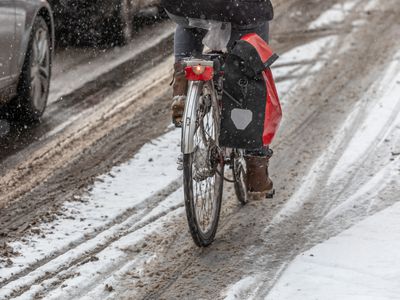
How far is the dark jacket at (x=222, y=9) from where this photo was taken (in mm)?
4953

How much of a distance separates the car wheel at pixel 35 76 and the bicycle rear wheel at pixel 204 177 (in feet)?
8.99

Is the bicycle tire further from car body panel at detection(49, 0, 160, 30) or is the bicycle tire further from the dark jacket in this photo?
car body panel at detection(49, 0, 160, 30)

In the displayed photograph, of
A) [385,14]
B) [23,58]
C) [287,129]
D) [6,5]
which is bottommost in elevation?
[385,14]

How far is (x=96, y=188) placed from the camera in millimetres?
6332

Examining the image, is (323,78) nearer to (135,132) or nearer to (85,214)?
(135,132)

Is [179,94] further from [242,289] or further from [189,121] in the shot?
[242,289]

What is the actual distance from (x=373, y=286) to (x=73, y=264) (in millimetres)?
1518

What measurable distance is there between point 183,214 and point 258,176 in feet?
2.01

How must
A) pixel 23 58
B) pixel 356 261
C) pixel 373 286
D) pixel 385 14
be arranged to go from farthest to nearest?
pixel 385 14, pixel 23 58, pixel 356 261, pixel 373 286

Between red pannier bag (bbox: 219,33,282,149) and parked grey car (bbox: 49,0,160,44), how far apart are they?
19.9ft

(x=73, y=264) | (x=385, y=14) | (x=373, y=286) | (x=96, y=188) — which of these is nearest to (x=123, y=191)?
(x=96, y=188)

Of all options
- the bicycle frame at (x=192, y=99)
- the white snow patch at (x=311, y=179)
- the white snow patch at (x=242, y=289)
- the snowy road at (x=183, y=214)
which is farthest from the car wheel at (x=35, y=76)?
the white snow patch at (x=242, y=289)

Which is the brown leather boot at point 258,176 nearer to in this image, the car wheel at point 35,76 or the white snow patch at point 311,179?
the white snow patch at point 311,179

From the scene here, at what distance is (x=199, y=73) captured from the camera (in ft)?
15.8
